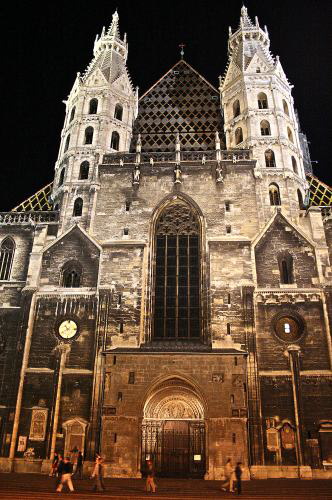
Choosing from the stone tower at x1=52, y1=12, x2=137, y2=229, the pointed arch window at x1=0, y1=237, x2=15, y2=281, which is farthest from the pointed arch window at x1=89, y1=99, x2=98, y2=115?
the pointed arch window at x1=0, y1=237, x2=15, y2=281

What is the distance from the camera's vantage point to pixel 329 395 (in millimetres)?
19156

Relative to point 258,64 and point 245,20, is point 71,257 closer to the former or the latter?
Result: point 258,64

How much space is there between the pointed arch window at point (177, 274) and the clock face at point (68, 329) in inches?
154

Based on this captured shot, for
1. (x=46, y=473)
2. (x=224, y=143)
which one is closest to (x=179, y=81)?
(x=224, y=143)

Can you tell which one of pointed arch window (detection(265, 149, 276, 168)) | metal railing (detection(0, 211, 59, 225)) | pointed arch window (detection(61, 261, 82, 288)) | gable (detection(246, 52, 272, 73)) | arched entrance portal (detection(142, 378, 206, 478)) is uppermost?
gable (detection(246, 52, 272, 73))

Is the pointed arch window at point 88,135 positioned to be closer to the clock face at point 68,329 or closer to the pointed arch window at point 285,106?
the clock face at point 68,329

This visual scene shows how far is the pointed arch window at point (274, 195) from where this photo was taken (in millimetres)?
24312

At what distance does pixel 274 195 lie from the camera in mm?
24531

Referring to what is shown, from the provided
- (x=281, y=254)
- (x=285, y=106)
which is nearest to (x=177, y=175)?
(x=281, y=254)

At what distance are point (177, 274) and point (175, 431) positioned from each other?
7524 millimetres

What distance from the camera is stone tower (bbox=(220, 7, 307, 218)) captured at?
24.8m

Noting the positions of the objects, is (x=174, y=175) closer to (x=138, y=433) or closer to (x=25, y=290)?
(x=25, y=290)

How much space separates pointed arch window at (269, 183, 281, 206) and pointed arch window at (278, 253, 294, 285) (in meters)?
3.38

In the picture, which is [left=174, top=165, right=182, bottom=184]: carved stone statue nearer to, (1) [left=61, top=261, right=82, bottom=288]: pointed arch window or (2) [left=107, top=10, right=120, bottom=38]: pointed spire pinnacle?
(1) [left=61, top=261, right=82, bottom=288]: pointed arch window
